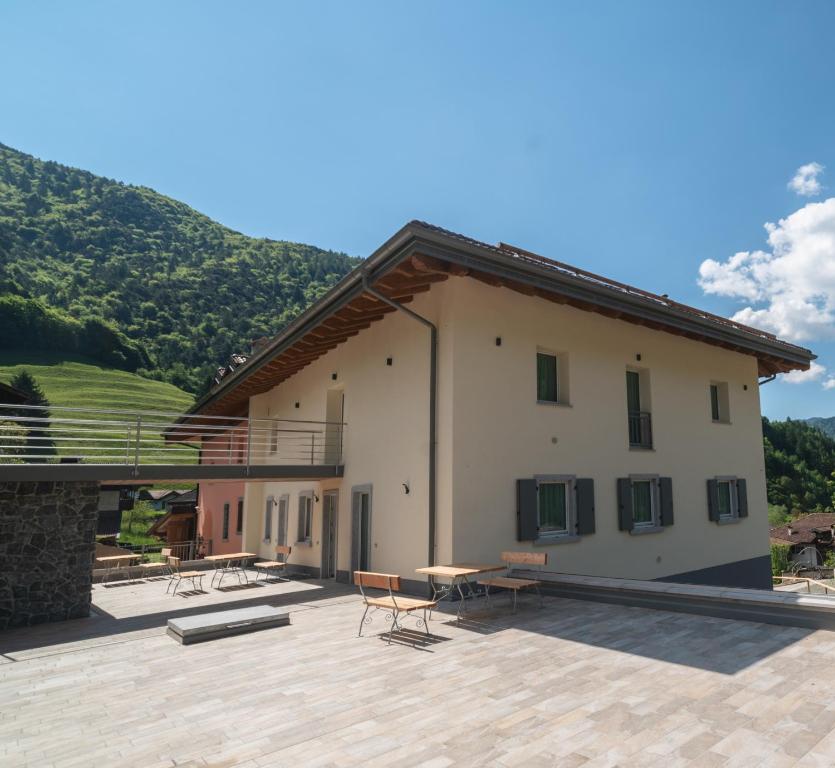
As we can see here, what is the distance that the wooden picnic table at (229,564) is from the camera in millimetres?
14297

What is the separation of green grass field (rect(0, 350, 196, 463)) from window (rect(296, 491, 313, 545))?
53436mm

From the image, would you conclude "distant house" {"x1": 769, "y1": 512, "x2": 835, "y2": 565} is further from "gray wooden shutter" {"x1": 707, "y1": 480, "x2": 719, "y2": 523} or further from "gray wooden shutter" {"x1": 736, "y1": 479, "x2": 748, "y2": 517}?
"gray wooden shutter" {"x1": 707, "y1": 480, "x2": 719, "y2": 523}

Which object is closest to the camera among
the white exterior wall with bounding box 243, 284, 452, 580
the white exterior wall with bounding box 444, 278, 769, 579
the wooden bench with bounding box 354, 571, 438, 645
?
the wooden bench with bounding box 354, 571, 438, 645

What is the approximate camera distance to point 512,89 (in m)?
10.6

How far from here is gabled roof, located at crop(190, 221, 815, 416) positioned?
8633 millimetres

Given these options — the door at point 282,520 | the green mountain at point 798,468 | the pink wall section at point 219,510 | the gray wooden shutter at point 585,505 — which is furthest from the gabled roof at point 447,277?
the green mountain at point 798,468

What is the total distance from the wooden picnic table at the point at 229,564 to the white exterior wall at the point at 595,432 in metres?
6.97

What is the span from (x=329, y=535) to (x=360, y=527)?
1906 millimetres

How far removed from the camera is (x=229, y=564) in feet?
53.9

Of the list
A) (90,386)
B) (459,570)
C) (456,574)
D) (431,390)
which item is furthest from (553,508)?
(90,386)

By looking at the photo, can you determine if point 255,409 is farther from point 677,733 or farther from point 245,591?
point 677,733

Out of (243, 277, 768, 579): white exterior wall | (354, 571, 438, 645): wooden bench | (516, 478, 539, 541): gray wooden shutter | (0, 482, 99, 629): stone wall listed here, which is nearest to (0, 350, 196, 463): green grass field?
(243, 277, 768, 579): white exterior wall

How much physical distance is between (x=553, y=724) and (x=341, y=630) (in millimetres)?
4230

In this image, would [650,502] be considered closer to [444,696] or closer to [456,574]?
[456,574]
